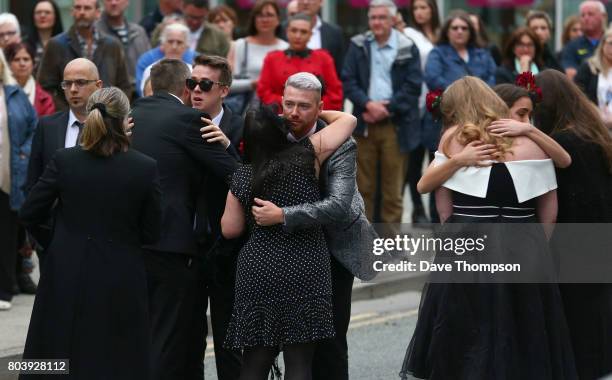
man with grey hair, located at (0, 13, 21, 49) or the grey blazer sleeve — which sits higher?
man with grey hair, located at (0, 13, 21, 49)

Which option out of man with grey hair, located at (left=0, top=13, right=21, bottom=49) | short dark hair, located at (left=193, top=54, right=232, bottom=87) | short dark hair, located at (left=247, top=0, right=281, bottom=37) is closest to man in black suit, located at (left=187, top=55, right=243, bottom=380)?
short dark hair, located at (left=193, top=54, right=232, bottom=87)

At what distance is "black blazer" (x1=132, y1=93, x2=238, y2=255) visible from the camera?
7.13 metres

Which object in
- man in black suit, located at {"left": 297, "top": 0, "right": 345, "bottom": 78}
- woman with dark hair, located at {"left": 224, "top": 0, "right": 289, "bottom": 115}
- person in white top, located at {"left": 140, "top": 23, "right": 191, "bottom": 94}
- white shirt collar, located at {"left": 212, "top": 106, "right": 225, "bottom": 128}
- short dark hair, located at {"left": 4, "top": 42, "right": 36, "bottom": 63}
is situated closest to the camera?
white shirt collar, located at {"left": 212, "top": 106, "right": 225, "bottom": 128}

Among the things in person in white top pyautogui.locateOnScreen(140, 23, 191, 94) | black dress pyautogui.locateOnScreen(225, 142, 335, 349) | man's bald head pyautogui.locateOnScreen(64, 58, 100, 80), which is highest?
person in white top pyautogui.locateOnScreen(140, 23, 191, 94)

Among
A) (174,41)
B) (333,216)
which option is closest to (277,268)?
(333,216)

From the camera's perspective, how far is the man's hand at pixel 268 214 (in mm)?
6480

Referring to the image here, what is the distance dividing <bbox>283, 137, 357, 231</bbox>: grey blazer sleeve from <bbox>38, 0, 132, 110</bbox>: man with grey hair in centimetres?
458

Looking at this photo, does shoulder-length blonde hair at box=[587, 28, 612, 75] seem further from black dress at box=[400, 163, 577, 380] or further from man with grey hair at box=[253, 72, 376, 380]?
man with grey hair at box=[253, 72, 376, 380]

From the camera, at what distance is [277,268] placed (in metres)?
6.54

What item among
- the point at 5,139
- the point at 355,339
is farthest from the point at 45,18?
the point at 355,339

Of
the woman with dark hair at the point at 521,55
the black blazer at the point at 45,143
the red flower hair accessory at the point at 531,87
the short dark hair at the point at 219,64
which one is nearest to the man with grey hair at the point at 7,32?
the black blazer at the point at 45,143

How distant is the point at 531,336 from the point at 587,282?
838 millimetres

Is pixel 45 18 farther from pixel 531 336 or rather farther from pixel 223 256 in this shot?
pixel 531 336

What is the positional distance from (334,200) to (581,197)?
1.75 meters
